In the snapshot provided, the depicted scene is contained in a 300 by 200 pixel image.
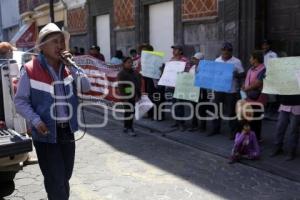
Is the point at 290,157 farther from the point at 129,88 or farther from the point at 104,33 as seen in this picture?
the point at 104,33

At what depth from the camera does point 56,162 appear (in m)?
3.95

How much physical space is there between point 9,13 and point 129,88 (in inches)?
1187

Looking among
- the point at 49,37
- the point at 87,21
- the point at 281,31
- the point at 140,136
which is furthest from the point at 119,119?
the point at 87,21

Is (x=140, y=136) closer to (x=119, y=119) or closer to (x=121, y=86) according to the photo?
(x=121, y=86)

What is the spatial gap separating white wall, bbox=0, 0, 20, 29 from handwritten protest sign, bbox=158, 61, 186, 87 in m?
26.4

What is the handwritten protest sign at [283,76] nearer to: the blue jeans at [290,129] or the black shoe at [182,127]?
the blue jeans at [290,129]

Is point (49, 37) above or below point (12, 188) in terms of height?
above

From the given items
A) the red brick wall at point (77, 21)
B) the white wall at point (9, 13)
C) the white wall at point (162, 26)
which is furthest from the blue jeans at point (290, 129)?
the white wall at point (9, 13)

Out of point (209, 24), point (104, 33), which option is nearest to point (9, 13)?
point (104, 33)

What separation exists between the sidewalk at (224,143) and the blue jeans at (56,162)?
10.8 feet

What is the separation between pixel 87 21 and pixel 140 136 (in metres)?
11.5

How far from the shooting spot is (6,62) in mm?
5258

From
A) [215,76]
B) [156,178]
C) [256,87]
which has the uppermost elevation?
[215,76]

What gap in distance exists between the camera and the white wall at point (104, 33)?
711 inches
